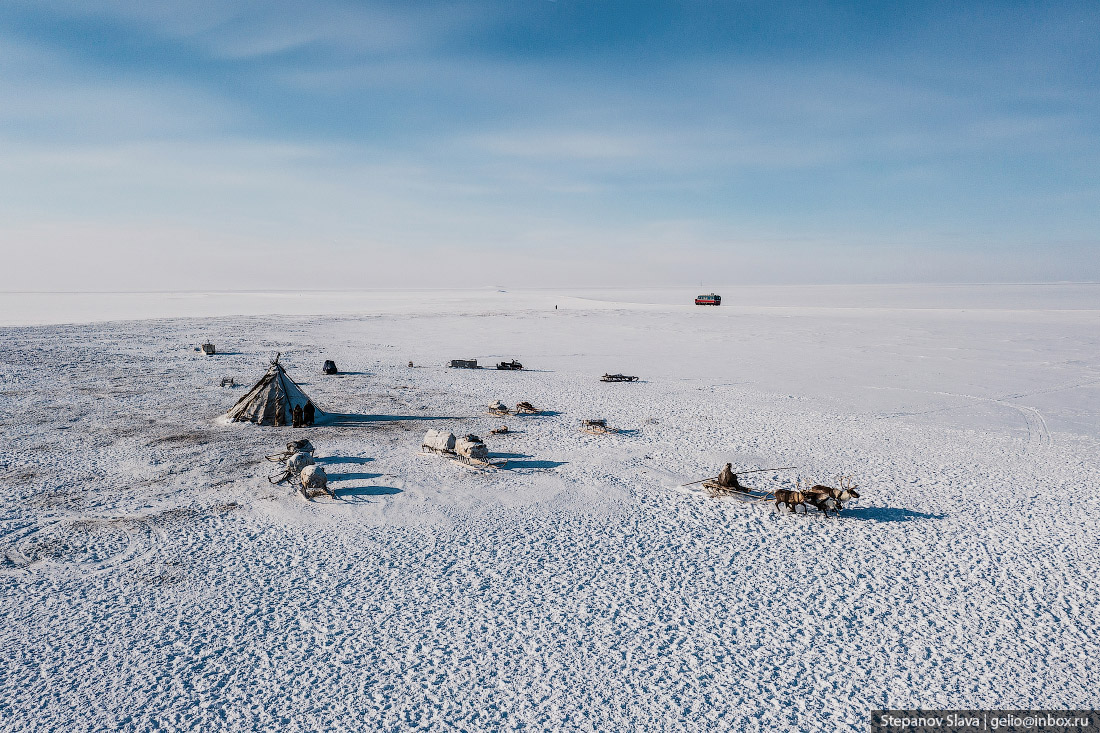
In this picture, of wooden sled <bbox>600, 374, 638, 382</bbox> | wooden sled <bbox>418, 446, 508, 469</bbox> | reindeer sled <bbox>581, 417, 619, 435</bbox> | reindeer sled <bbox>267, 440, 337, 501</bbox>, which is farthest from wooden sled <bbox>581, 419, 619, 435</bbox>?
wooden sled <bbox>600, 374, 638, 382</bbox>

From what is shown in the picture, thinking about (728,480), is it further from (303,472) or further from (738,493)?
(303,472)

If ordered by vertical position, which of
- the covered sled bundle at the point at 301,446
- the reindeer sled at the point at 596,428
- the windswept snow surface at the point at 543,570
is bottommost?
the windswept snow surface at the point at 543,570

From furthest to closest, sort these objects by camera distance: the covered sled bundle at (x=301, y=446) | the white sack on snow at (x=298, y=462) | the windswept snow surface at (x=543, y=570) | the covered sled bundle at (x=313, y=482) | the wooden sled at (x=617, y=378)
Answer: the wooden sled at (x=617, y=378)
the covered sled bundle at (x=301, y=446)
the white sack on snow at (x=298, y=462)
the covered sled bundle at (x=313, y=482)
the windswept snow surface at (x=543, y=570)

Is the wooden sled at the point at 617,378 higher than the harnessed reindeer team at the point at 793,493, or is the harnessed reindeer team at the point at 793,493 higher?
the wooden sled at the point at 617,378

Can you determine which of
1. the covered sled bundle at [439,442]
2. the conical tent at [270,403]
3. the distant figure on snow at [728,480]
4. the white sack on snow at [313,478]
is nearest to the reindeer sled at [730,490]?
the distant figure on snow at [728,480]

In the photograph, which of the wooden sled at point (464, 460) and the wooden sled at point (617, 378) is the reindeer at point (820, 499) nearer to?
the wooden sled at point (464, 460)

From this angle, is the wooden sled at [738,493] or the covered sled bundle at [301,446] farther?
the covered sled bundle at [301,446]

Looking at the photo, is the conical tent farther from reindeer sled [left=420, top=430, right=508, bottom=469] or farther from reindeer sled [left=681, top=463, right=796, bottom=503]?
reindeer sled [left=681, top=463, right=796, bottom=503]
